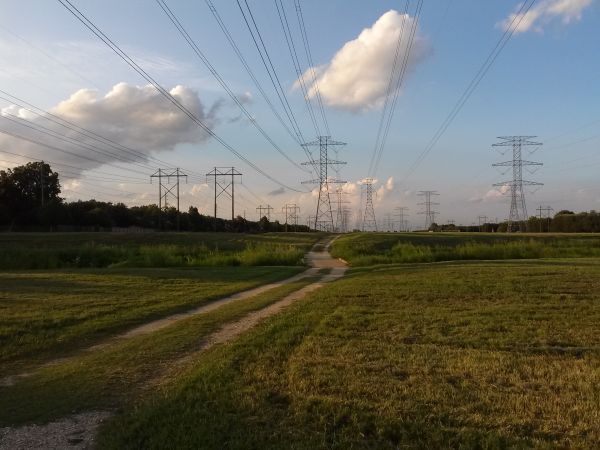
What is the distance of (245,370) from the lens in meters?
8.04

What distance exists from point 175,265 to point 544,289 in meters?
26.1

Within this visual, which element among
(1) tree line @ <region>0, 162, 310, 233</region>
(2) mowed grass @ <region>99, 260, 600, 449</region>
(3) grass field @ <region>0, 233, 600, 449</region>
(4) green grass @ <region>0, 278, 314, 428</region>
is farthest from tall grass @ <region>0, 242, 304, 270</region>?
(1) tree line @ <region>0, 162, 310, 233</region>

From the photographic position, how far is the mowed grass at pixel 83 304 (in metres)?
10.7

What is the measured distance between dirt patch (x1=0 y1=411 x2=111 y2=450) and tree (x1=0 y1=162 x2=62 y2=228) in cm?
9658

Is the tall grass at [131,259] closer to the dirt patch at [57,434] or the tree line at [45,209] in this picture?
the dirt patch at [57,434]

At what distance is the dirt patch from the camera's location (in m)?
5.45

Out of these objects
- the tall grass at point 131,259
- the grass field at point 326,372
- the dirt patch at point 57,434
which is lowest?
the dirt patch at point 57,434

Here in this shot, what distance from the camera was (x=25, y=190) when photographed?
104 m

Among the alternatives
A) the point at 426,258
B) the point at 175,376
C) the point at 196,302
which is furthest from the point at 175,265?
the point at 175,376

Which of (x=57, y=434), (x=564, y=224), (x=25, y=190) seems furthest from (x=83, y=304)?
(x=564, y=224)

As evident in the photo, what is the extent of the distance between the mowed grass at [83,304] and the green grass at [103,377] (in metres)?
1.01

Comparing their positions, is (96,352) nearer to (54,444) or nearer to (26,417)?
(26,417)

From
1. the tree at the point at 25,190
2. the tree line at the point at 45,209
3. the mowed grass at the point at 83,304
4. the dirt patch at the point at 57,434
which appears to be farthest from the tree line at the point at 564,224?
the dirt patch at the point at 57,434

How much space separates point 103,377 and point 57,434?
7.31ft
